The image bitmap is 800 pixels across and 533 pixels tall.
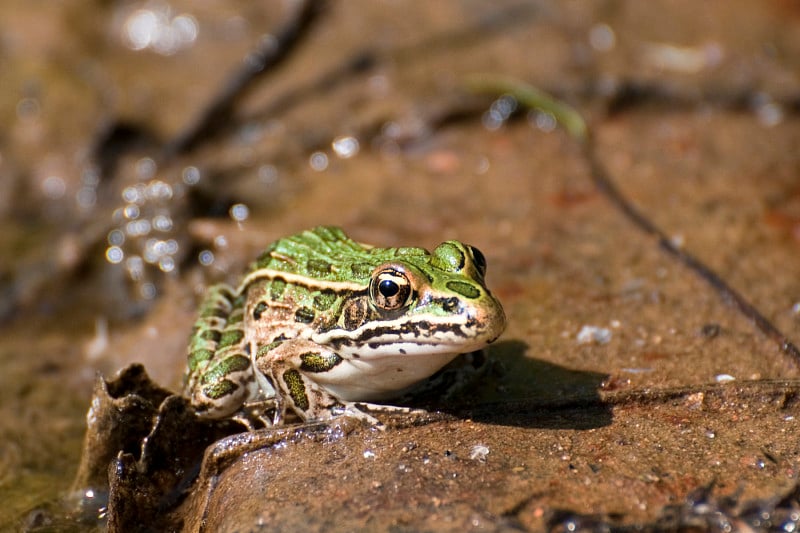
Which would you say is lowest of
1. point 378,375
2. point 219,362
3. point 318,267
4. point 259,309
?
point 378,375

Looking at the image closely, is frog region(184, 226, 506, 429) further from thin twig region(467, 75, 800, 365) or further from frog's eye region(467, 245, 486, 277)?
thin twig region(467, 75, 800, 365)

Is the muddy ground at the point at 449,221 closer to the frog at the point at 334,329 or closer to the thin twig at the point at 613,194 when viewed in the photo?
the thin twig at the point at 613,194

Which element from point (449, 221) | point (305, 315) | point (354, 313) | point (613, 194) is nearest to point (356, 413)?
point (354, 313)

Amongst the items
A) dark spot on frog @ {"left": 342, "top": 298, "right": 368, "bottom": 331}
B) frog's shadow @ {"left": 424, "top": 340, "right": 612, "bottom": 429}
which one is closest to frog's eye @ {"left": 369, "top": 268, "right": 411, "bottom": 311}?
dark spot on frog @ {"left": 342, "top": 298, "right": 368, "bottom": 331}

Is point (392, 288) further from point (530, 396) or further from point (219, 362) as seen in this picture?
point (219, 362)

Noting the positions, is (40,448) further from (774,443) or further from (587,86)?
(587,86)

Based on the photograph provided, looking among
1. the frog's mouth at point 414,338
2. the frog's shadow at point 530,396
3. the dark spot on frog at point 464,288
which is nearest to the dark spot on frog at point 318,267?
the frog's mouth at point 414,338

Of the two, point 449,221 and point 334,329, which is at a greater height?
point 334,329

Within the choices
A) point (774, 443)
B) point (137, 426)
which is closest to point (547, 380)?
point (774, 443)
